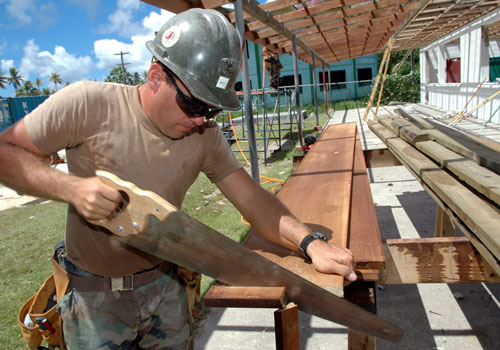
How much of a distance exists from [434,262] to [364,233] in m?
0.33

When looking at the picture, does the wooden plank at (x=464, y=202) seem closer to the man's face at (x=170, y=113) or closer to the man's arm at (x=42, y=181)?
the man's face at (x=170, y=113)

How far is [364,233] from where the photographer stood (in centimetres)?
188

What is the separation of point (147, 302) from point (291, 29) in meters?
8.32

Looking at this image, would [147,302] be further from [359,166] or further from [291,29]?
[291,29]

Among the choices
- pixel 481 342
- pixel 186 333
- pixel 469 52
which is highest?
pixel 469 52

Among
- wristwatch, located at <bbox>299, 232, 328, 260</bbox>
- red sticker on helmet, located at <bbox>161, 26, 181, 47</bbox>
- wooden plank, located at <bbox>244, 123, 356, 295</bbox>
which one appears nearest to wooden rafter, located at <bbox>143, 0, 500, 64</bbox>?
wooden plank, located at <bbox>244, 123, 356, 295</bbox>

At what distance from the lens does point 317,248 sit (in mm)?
1581

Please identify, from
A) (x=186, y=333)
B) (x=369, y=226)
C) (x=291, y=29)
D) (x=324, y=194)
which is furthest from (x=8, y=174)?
(x=291, y=29)

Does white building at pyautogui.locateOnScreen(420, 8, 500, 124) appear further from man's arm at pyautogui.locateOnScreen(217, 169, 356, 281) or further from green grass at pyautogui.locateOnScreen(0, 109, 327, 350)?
man's arm at pyautogui.locateOnScreen(217, 169, 356, 281)

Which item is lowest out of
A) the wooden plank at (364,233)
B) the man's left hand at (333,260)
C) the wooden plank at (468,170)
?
the wooden plank at (364,233)

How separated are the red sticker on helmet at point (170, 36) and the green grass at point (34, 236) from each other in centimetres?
263

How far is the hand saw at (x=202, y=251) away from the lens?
104 centimetres

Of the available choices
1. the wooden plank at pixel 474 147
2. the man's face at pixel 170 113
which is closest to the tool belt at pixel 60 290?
the man's face at pixel 170 113

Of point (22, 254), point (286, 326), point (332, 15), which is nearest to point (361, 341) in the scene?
point (286, 326)
